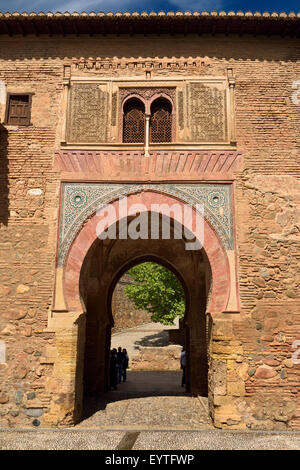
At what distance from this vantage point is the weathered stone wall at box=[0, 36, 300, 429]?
6094 millimetres

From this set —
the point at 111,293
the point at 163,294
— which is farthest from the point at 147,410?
the point at 163,294

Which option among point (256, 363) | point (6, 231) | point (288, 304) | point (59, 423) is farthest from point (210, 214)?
point (59, 423)

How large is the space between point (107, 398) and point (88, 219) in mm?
4574

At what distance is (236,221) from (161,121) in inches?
95.8

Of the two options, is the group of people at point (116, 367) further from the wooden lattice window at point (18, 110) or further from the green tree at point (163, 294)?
the green tree at point (163, 294)

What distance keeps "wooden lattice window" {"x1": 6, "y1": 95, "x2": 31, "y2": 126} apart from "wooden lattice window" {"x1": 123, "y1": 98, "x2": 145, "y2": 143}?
1.86 m

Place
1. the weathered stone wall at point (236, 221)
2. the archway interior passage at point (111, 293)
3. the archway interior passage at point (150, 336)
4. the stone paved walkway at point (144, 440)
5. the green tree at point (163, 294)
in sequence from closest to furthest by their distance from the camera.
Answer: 1. the stone paved walkway at point (144, 440)
2. the weathered stone wall at point (236, 221)
3. the archway interior passage at point (111, 293)
4. the archway interior passage at point (150, 336)
5. the green tree at point (163, 294)

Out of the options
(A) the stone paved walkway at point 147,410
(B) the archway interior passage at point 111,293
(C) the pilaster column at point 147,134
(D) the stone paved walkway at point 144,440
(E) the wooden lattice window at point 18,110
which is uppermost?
(E) the wooden lattice window at point 18,110

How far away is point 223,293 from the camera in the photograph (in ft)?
21.1

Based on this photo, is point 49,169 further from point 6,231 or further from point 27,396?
point 27,396

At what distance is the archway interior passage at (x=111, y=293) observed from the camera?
9367 mm

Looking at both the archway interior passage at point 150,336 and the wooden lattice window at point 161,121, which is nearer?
the wooden lattice window at point 161,121

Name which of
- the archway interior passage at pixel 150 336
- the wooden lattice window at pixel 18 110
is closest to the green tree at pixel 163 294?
the archway interior passage at pixel 150 336

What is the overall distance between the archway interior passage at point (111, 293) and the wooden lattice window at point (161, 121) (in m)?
2.17
